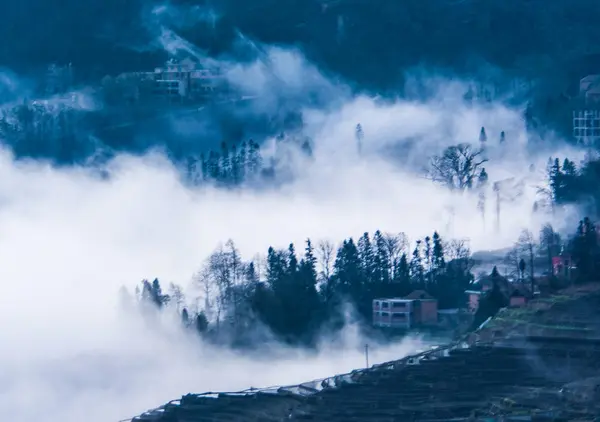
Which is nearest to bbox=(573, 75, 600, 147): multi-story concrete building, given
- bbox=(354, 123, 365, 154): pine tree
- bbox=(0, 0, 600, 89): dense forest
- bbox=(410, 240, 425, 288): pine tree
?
bbox=(354, 123, 365, 154): pine tree

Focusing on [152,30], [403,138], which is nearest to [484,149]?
[403,138]

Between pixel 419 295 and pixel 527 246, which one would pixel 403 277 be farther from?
pixel 527 246

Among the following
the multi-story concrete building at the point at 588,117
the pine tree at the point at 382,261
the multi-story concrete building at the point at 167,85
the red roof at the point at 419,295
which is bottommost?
the red roof at the point at 419,295

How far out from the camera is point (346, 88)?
4394 centimetres

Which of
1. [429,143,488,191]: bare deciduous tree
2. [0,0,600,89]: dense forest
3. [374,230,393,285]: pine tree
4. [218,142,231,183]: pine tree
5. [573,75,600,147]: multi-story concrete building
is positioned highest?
[0,0,600,89]: dense forest

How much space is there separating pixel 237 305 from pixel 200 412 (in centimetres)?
775

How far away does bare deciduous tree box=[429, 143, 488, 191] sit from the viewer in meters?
32.2

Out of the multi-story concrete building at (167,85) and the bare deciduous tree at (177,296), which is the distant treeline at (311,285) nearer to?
the bare deciduous tree at (177,296)

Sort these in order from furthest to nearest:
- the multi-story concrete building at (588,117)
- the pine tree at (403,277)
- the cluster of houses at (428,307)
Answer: the multi-story concrete building at (588,117) → the pine tree at (403,277) → the cluster of houses at (428,307)

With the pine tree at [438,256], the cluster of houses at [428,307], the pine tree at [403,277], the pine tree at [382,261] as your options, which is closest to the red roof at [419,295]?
the cluster of houses at [428,307]

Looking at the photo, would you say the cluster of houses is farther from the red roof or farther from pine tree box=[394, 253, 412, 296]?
pine tree box=[394, 253, 412, 296]

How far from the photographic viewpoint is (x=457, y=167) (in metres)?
33.0

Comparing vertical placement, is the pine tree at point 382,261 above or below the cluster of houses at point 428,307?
above

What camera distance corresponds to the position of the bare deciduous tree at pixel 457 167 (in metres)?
32.2
